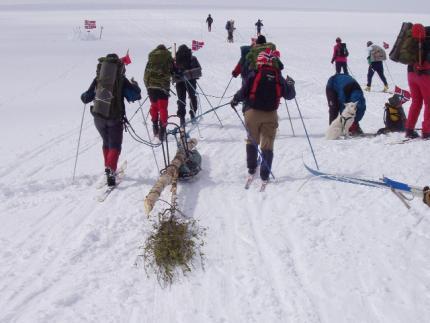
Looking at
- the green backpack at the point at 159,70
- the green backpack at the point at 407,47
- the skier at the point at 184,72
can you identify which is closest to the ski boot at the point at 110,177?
the green backpack at the point at 159,70

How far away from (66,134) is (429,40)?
22.2 feet

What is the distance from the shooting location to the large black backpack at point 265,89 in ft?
18.2

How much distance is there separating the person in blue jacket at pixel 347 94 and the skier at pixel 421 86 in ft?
3.39

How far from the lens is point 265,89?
5605 millimetres

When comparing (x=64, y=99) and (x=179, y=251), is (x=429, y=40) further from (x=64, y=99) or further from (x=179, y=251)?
(x=64, y=99)

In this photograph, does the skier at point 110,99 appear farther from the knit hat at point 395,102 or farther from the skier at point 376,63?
the skier at point 376,63

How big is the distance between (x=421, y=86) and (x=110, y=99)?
177 inches

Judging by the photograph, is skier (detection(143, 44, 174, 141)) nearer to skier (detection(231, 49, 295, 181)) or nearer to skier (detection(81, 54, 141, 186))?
skier (detection(81, 54, 141, 186))

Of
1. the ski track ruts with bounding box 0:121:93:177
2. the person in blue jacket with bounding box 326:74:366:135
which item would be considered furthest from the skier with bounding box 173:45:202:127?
the person in blue jacket with bounding box 326:74:366:135

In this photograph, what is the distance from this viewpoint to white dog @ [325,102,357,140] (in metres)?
7.66

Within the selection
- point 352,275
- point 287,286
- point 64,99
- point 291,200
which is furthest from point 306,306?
point 64,99

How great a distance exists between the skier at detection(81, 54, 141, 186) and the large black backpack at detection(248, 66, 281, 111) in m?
1.64

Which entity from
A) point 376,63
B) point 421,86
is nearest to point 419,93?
point 421,86

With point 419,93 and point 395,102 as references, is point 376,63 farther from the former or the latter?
point 419,93
